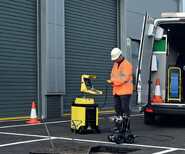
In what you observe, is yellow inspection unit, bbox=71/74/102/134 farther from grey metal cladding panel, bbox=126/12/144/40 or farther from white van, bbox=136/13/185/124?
grey metal cladding panel, bbox=126/12/144/40

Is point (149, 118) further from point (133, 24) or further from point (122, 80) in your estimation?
point (133, 24)

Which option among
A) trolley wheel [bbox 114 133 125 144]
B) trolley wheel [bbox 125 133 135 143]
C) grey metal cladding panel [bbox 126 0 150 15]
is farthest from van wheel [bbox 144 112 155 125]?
grey metal cladding panel [bbox 126 0 150 15]


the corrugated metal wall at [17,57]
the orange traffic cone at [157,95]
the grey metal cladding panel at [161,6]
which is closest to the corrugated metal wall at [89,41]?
the corrugated metal wall at [17,57]

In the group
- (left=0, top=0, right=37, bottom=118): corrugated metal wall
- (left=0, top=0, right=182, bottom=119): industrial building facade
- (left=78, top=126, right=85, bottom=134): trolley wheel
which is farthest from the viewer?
(left=0, top=0, right=182, bottom=119): industrial building facade

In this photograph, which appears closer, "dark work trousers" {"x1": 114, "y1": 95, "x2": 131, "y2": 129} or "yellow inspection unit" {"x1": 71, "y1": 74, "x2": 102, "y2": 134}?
"dark work trousers" {"x1": 114, "y1": 95, "x2": 131, "y2": 129}

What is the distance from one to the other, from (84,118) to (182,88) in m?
4.01

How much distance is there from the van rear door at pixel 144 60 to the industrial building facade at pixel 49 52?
3662 mm

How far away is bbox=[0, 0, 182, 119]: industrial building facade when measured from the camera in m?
11.3

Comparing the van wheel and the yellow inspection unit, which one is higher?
the yellow inspection unit

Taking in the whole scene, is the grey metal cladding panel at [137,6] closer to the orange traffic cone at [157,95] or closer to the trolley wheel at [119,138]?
the orange traffic cone at [157,95]

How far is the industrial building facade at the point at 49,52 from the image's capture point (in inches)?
444

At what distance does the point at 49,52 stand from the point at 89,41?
2.58 meters

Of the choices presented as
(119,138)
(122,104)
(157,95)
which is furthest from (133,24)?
(119,138)

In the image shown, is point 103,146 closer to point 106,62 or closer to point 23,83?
point 23,83
